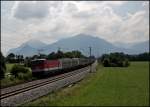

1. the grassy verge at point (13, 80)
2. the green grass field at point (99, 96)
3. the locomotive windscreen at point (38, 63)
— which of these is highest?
the locomotive windscreen at point (38, 63)

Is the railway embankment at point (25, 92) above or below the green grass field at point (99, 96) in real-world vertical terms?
below

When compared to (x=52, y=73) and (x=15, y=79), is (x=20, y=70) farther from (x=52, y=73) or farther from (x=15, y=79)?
(x=52, y=73)

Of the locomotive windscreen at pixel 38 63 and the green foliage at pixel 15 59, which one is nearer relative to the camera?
the locomotive windscreen at pixel 38 63

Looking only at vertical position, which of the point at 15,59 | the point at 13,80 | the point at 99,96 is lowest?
the point at 13,80

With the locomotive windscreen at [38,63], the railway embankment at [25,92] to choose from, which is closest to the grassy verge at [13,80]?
the locomotive windscreen at [38,63]

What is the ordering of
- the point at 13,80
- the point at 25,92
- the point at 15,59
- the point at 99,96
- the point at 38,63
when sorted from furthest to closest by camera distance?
1. the point at 15,59
2. the point at 38,63
3. the point at 13,80
4. the point at 25,92
5. the point at 99,96

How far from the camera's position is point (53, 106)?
20062 millimetres

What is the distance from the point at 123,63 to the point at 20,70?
8188cm

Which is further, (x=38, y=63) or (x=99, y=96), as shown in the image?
(x=38, y=63)

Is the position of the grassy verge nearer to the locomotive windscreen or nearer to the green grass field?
the locomotive windscreen

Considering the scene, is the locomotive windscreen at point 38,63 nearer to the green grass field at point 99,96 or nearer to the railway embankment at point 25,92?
the railway embankment at point 25,92

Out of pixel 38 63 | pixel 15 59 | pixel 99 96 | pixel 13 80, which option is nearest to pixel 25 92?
pixel 99 96

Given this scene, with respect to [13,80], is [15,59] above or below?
above

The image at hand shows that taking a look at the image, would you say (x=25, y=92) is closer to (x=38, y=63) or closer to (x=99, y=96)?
(x=99, y=96)
